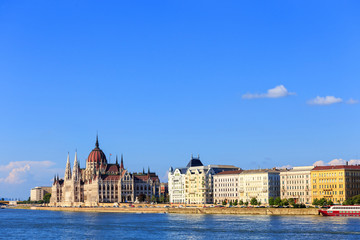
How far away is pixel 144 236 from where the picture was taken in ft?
325

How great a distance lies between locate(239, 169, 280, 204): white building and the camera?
18650 centimetres

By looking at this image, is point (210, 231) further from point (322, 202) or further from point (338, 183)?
point (338, 183)

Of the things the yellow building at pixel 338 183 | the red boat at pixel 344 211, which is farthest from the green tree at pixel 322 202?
the red boat at pixel 344 211

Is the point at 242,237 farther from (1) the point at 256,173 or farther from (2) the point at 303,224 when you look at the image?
(1) the point at 256,173

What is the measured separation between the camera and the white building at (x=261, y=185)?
186500mm

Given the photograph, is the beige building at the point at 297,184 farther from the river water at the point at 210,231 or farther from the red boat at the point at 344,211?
the river water at the point at 210,231

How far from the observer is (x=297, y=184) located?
17850 centimetres

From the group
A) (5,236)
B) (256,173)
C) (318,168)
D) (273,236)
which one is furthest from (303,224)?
(256,173)

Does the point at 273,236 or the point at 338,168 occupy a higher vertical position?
the point at 338,168

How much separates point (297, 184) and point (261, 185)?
12737 mm

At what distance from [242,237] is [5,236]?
117 feet

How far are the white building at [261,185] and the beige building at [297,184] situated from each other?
12.8 ft

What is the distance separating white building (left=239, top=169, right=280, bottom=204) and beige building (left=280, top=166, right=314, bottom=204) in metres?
3.92

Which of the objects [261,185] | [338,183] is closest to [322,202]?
[338,183]
